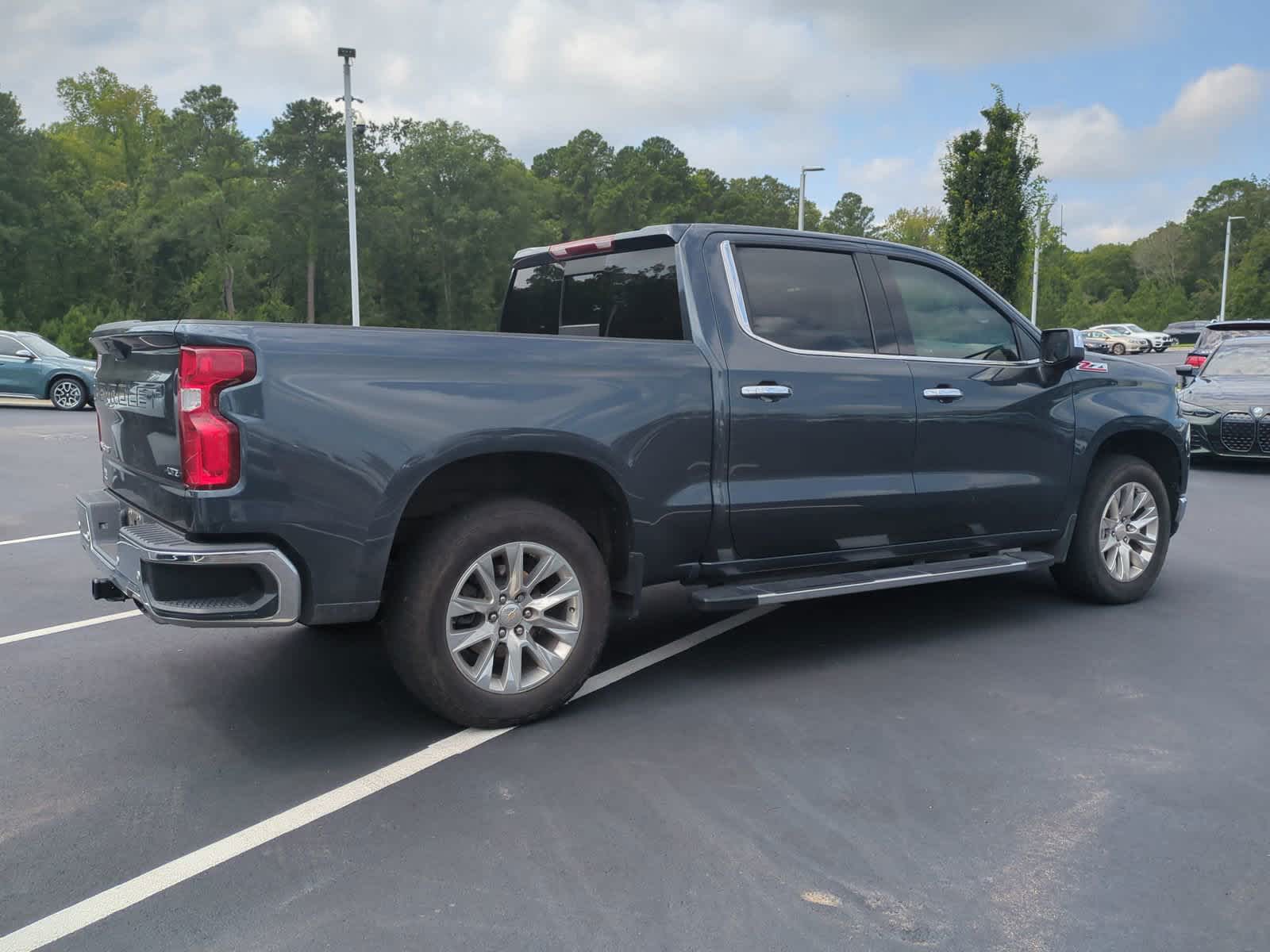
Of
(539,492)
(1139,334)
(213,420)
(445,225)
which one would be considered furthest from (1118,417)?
(445,225)

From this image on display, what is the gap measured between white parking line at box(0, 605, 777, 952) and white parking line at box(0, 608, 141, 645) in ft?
8.89

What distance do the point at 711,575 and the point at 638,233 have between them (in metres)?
1.56

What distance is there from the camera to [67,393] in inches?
860

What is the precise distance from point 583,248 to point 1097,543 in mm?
3243

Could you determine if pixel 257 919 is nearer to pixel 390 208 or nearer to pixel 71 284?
pixel 71 284

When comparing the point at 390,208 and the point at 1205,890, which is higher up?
the point at 390,208

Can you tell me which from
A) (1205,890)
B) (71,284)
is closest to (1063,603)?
(1205,890)

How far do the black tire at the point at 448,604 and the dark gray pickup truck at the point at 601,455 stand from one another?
0.01 meters

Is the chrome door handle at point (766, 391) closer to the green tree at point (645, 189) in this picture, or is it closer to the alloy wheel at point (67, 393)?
the alloy wheel at point (67, 393)

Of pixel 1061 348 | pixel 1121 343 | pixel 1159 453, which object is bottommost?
pixel 1159 453

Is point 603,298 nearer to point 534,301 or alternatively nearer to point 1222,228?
point 534,301

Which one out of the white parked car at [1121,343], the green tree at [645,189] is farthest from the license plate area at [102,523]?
the green tree at [645,189]

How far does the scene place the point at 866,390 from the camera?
5.27 metres

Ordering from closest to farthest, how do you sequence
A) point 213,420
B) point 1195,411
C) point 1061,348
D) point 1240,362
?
point 213,420, point 1061,348, point 1195,411, point 1240,362
